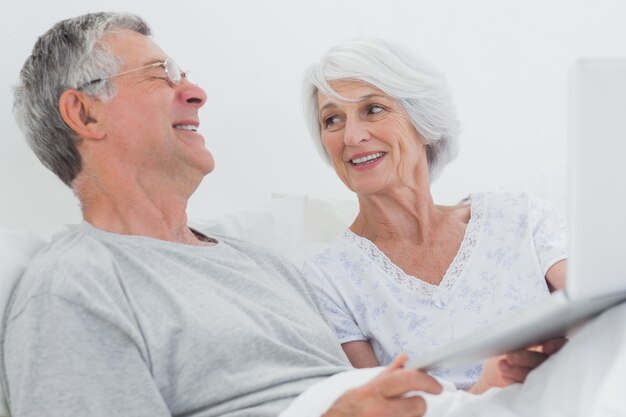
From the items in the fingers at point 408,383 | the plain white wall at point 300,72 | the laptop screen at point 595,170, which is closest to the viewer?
the laptop screen at point 595,170

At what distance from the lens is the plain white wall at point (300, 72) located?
6.42 ft

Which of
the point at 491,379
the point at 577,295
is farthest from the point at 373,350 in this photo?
the point at 577,295

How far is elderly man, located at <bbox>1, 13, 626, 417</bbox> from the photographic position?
47.3 inches

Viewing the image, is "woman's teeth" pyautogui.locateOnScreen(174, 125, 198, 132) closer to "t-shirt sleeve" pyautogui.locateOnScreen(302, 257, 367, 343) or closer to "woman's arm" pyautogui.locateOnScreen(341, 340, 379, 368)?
"t-shirt sleeve" pyautogui.locateOnScreen(302, 257, 367, 343)

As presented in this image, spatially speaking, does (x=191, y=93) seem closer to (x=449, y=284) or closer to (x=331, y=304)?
(x=331, y=304)

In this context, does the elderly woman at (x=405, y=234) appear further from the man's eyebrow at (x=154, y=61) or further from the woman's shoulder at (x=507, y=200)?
the man's eyebrow at (x=154, y=61)

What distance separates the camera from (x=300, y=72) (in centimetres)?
235

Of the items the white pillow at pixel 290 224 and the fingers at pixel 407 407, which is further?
the white pillow at pixel 290 224

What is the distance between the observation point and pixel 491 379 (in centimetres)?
141

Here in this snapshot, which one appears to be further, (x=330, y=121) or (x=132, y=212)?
(x=330, y=121)

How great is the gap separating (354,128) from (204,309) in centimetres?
60

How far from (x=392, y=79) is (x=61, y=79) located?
2.21ft

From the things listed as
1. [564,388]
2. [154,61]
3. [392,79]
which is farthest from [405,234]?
[564,388]

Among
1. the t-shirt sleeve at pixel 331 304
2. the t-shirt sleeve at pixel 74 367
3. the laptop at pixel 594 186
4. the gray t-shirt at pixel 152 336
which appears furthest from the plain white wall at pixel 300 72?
the laptop at pixel 594 186
